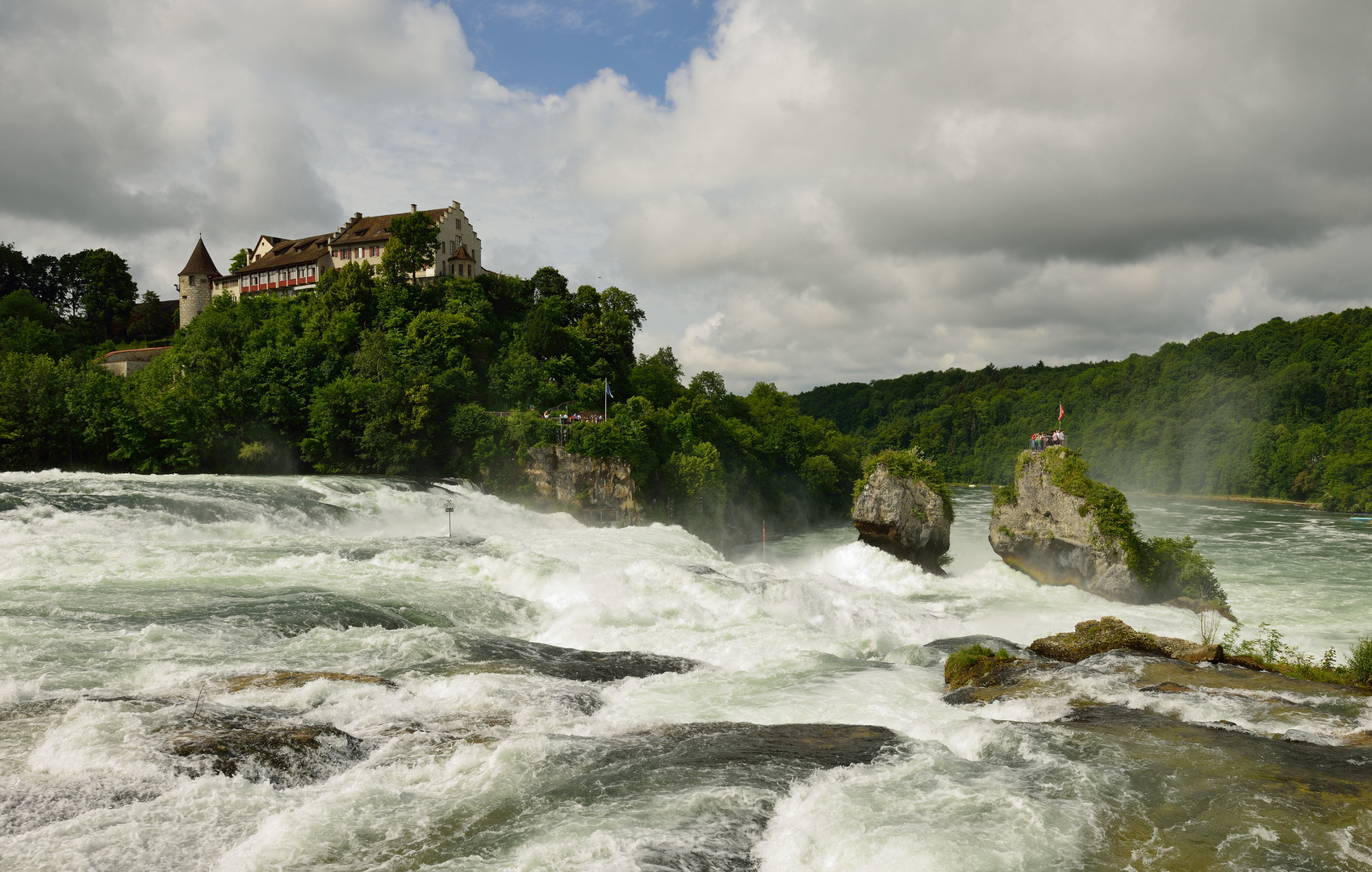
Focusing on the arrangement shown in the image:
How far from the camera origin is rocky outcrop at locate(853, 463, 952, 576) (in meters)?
37.2

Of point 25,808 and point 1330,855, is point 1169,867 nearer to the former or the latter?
point 1330,855

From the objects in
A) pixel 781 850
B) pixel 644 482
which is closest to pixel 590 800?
pixel 781 850

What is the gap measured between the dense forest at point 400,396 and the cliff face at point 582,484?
831 mm

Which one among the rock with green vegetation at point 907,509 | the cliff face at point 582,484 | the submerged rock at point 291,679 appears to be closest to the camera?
the submerged rock at point 291,679

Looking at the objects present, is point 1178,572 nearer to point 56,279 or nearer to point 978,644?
point 978,644

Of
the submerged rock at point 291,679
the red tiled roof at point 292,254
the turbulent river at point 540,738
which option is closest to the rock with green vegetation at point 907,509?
the turbulent river at point 540,738

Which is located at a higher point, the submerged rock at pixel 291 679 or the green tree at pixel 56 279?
the green tree at pixel 56 279

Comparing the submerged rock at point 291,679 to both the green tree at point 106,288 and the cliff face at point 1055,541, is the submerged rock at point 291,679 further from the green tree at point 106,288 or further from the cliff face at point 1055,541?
the green tree at point 106,288

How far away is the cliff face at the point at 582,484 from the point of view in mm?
48719

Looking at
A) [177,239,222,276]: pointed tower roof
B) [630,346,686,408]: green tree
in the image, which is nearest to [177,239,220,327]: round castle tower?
[177,239,222,276]: pointed tower roof

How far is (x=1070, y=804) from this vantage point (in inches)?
353

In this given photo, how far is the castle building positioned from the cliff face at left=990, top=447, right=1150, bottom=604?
204 feet

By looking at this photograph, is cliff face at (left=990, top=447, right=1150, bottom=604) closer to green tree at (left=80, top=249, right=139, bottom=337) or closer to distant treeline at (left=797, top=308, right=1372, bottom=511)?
distant treeline at (left=797, top=308, right=1372, bottom=511)

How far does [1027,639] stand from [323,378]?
4869 centimetres
